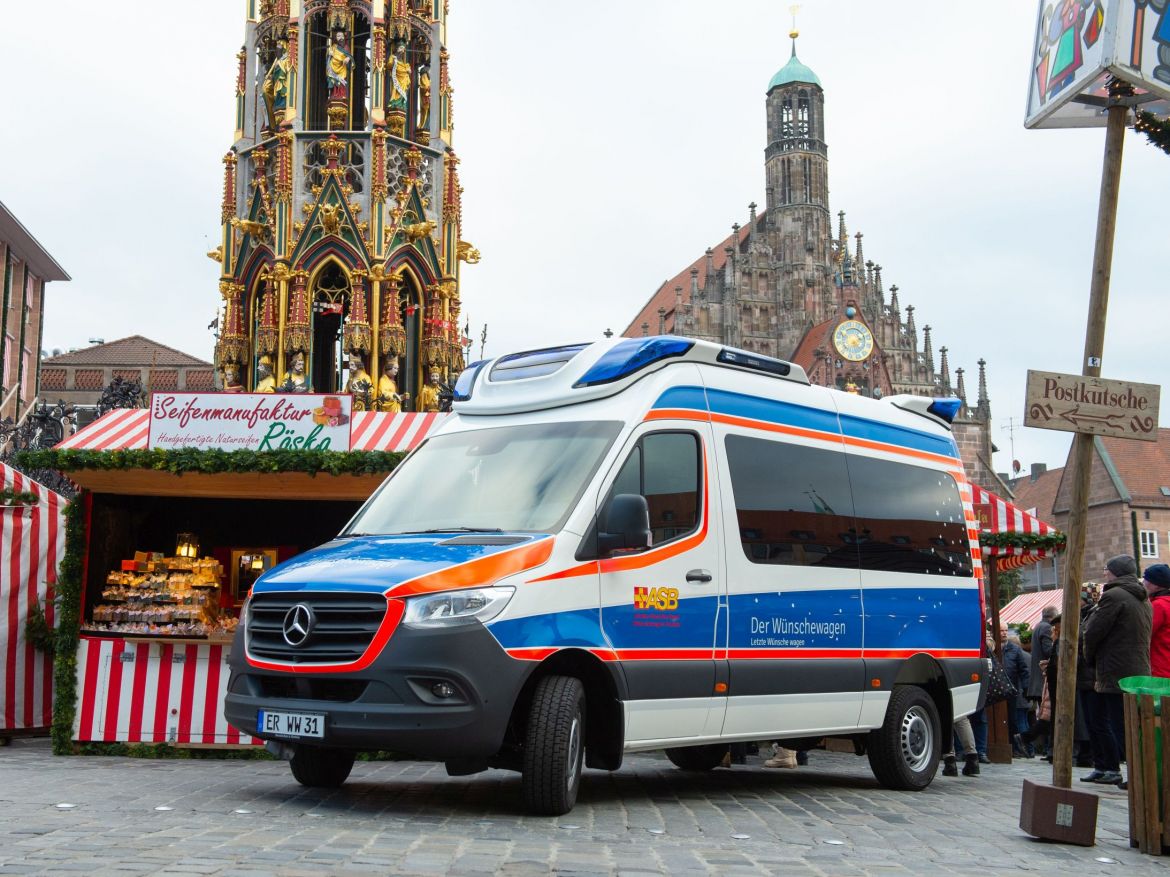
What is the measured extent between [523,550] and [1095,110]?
4.58m

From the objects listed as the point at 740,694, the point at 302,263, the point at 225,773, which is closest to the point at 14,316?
the point at 302,263

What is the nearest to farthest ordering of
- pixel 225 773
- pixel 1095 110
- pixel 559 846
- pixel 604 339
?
pixel 559 846 → pixel 1095 110 → pixel 604 339 → pixel 225 773

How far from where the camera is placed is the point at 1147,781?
6.91 meters

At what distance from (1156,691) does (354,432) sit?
748 cm

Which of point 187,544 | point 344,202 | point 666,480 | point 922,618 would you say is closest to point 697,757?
point 922,618

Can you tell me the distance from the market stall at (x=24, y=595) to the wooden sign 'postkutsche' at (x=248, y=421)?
1.92 meters

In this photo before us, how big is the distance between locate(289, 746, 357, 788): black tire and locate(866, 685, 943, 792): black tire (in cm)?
403

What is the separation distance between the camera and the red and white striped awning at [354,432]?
38.4ft

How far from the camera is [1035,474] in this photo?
8206 centimetres

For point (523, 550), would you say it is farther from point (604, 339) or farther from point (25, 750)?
point (25, 750)

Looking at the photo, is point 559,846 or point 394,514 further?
point 394,514

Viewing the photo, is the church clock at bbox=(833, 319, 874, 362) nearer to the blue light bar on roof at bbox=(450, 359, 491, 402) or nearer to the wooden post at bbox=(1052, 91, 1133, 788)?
the blue light bar on roof at bbox=(450, 359, 491, 402)

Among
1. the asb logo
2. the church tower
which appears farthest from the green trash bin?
the church tower

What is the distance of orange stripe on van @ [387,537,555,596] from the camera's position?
→ 6.66m
